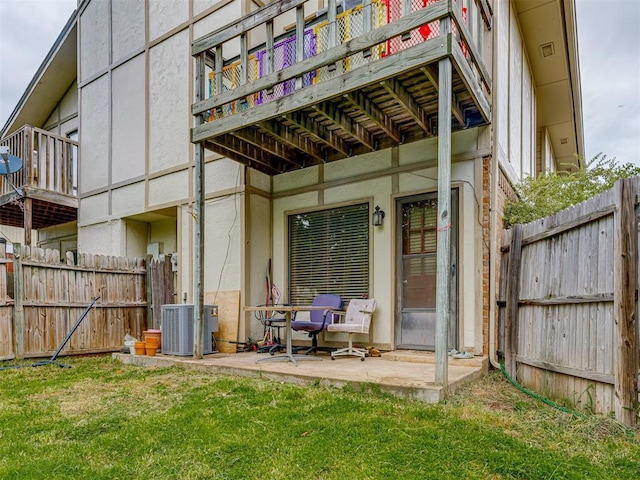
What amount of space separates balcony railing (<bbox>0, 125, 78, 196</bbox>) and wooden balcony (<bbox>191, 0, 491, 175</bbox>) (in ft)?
15.4

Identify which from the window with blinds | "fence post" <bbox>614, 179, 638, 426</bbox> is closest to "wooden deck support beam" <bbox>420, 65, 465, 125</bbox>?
the window with blinds

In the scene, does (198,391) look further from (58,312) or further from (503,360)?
(58,312)

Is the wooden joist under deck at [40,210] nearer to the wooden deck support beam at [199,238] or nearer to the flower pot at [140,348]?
the flower pot at [140,348]

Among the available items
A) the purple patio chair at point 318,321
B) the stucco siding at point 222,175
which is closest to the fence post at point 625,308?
the purple patio chair at point 318,321

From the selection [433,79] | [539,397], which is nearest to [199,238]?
[433,79]

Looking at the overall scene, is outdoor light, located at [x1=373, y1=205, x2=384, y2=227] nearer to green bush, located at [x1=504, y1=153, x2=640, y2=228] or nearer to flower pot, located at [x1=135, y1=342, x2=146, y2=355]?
green bush, located at [x1=504, y1=153, x2=640, y2=228]

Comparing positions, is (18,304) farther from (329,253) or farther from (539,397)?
(539,397)

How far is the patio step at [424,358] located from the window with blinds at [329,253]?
2.99ft

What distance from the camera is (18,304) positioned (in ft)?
20.0

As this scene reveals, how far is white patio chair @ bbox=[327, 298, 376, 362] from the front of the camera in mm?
5227

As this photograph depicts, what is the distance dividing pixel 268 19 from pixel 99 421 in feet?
14.1

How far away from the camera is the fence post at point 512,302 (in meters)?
4.52

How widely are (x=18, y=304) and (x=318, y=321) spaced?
4.29m

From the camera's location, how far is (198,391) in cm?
396
